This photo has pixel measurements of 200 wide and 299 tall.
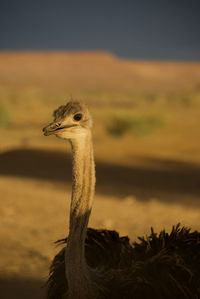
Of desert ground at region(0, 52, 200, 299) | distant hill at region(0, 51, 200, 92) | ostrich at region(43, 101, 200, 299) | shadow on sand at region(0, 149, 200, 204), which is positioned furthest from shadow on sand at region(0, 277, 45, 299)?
distant hill at region(0, 51, 200, 92)

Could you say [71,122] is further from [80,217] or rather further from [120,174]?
[120,174]

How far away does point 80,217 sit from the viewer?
254 centimetres

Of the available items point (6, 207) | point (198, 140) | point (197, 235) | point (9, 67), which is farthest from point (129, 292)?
point (9, 67)

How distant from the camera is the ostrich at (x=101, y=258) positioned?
2.47 meters

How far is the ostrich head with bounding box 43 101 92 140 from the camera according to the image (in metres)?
2.40

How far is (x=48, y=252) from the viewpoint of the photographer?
5.21 m

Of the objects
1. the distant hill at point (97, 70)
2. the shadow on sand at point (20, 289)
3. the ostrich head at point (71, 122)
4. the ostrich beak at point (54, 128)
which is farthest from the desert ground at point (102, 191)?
the distant hill at point (97, 70)

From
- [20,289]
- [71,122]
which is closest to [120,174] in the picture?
[20,289]

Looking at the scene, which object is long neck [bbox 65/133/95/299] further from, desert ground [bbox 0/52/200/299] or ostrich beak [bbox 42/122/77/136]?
desert ground [bbox 0/52/200/299]

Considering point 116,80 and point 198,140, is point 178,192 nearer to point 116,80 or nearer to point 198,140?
point 198,140

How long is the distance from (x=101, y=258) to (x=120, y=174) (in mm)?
7067

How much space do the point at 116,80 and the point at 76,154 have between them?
142042mm

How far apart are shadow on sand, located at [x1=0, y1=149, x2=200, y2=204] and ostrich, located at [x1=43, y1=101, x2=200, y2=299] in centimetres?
489

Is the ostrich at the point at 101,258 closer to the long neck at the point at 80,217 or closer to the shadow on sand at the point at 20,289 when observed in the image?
the long neck at the point at 80,217
